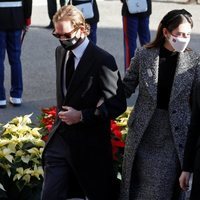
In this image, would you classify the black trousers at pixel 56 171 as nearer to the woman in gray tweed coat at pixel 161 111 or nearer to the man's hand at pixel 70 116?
the man's hand at pixel 70 116

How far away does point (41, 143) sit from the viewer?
5418 mm

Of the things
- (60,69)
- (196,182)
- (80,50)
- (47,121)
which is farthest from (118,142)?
(196,182)

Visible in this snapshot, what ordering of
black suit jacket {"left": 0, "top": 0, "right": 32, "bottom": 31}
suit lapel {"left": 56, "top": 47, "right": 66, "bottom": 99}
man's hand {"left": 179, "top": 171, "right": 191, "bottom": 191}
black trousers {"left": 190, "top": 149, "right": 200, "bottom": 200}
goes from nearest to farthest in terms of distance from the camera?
black trousers {"left": 190, "top": 149, "right": 200, "bottom": 200}, man's hand {"left": 179, "top": 171, "right": 191, "bottom": 191}, suit lapel {"left": 56, "top": 47, "right": 66, "bottom": 99}, black suit jacket {"left": 0, "top": 0, "right": 32, "bottom": 31}

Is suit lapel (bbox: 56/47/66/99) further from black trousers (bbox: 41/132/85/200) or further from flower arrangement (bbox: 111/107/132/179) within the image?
flower arrangement (bbox: 111/107/132/179)

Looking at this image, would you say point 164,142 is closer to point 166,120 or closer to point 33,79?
point 166,120

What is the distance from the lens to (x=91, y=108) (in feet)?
14.9

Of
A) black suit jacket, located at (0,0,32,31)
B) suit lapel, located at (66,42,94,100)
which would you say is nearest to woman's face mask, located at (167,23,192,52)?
suit lapel, located at (66,42,94,100)

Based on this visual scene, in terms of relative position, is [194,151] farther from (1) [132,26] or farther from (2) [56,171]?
(1) [132,26]

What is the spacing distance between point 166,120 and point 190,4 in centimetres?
1317

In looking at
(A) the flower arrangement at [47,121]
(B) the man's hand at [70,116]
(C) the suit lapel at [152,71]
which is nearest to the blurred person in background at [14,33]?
(A) the flower arrangement at [47,121]

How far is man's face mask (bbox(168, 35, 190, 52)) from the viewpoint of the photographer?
4.64 meters

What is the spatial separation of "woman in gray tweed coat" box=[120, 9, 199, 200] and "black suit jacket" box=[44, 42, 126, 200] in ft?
0.81

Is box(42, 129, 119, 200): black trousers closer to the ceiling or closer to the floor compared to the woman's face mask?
closer to the floor

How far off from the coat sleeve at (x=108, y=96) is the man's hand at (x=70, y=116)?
41mm
